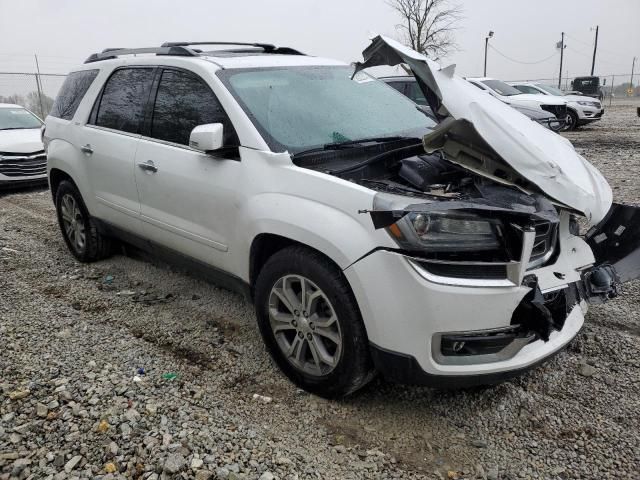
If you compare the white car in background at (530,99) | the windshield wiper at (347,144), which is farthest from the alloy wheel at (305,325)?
the white car in background at (530,99)

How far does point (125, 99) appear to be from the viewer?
434 cm

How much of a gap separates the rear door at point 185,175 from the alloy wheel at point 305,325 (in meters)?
0.59

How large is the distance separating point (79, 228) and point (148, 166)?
5.99 ft

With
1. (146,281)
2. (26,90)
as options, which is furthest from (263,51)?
(26,90)

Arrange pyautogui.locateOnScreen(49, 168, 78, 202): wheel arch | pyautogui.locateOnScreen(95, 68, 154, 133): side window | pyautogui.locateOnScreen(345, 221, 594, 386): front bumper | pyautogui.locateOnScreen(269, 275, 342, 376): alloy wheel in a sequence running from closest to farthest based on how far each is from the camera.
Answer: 1. pyautogui.locateOnScreen(345, 221, 594, 386): front bumper
2. pyautogui.locateOnScreen(269, 275, 342, 376): alloy wheel
3. pyautogui.locateOnScreen(95, 68, 154, 133): side window
4. pyautogui.locateOnScreen(49, 168, 78, 202): wheel arch

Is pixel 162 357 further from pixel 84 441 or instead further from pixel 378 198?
pixel 378 198

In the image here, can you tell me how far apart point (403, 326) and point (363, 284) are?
0.27 metres

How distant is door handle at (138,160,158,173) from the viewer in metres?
3.82

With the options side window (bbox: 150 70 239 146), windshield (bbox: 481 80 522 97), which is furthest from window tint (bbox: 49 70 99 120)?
windshield (bbox: 481 80 522 97)

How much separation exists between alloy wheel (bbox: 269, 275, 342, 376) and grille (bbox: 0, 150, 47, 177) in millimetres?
7928

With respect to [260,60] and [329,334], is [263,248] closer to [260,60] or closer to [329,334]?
[329,334]

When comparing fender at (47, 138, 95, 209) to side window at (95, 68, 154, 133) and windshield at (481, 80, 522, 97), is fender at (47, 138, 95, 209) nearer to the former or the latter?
side window at (95, 68, 154, 133)

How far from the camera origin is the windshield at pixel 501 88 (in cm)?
1584

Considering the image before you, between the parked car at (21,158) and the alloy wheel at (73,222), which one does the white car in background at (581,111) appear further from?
the alloy wheel at (73,222)
